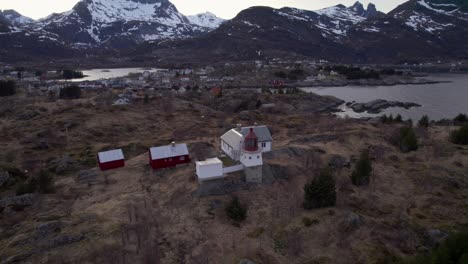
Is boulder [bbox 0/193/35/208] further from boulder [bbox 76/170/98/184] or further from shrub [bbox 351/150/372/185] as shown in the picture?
shrub [bbox 351/150/372/185]

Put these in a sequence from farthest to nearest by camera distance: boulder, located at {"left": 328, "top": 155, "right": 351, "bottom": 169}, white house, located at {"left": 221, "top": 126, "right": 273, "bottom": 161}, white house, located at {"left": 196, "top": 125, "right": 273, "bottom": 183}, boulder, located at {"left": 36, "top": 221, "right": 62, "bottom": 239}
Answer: boulder, located at {"left": 328, "top": 155, "right": 351, "bottom": 169}, white house, located at {"left": 221, "top": 126, "right": 273, "bottom": 161}, white house, located at {"left": 196, "top": 125, "right": 273, "bottom": 183}, boulder, located at {"left": 36, "top": 221, "right": 62, "bottom": 239}

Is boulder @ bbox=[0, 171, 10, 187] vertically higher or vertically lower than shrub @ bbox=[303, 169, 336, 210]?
lower

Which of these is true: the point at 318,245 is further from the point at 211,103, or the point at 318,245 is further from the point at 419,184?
the point at 211,103

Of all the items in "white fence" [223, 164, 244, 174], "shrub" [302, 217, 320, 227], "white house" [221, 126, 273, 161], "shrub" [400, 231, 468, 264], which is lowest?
"shrub" [302, 217, 320, 227]

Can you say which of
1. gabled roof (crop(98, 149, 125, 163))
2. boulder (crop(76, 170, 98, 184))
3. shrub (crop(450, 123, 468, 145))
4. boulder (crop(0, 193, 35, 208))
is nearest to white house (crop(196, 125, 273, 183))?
gabled roof (crop(98, 149, 125, 163))

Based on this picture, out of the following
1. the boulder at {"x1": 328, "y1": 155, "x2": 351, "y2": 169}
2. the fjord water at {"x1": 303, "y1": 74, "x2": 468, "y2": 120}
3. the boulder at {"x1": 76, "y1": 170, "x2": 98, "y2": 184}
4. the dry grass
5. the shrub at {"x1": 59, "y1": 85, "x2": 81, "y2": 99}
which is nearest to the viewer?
the dry grass

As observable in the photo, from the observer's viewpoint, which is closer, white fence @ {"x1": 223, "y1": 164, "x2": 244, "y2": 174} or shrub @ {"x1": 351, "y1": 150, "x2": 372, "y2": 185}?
white fence @ {"x1": 223, "y1": 164, "x2": 244, "y2": 174}
